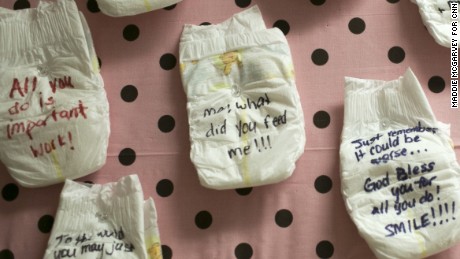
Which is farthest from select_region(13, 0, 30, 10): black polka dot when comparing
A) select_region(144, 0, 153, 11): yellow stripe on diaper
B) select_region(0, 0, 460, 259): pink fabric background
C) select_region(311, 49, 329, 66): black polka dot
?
select_region(311, 49, 329, 66): black polka dot

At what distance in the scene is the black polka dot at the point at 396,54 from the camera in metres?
0.98

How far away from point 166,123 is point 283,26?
1.00 ft

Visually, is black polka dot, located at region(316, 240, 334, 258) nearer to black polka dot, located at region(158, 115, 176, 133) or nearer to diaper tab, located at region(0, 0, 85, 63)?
black polka dot, located at region(158, 115, 176, 133)

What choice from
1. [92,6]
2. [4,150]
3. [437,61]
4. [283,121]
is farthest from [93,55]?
[437,61]

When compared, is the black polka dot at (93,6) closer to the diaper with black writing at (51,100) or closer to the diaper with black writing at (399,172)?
the diaper with black writing at (51,100)

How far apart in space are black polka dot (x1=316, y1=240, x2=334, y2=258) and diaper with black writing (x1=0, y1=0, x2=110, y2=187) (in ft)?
1.42

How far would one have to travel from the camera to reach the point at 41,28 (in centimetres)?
100

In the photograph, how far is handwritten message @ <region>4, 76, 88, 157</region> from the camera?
3.14 ft

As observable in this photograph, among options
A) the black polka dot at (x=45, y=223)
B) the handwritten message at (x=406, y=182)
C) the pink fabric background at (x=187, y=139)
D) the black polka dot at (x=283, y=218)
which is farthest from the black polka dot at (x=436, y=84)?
the black polka dot at (x=45, y=223)

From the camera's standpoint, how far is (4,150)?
97 cm

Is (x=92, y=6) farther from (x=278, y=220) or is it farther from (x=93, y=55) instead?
(x=278, y=220)

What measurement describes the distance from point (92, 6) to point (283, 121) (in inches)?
18.9

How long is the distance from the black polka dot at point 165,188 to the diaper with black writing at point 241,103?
86 millimetres

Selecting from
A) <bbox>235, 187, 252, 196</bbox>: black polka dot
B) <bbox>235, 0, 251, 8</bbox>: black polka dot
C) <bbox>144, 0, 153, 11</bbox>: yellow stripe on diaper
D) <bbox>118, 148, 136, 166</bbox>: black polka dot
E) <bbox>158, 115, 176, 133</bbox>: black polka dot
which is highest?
<bbox>144, 0, 153, 11</bbox>: yellow stripe on diaper
